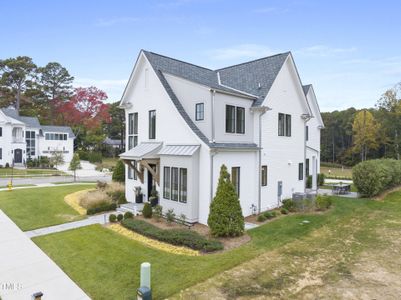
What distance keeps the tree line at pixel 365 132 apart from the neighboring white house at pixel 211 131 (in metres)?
46.8

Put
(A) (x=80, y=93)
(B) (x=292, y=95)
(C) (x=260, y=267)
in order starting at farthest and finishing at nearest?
(A) (x=80, y=93)
(B) (x=292, y=95)
(C) (x=260, y=267)

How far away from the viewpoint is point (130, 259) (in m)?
9.08

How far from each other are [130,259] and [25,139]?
48.5 m

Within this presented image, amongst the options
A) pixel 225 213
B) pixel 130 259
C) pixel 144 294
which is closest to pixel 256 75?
pixel 225 213

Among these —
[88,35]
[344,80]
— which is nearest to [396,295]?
[88,35]

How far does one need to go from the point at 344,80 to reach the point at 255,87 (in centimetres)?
1908

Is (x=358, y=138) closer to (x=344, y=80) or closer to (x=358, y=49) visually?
(x=344, y=80)

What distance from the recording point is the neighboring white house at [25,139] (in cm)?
4362

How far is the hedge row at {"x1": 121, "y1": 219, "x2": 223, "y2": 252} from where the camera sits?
9.85 m

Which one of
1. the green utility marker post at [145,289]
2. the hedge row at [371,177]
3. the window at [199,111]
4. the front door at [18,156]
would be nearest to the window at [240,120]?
the window at [199,111]

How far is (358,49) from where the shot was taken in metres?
21.5

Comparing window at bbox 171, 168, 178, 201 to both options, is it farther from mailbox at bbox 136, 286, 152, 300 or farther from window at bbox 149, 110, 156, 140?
mailbox at bbox 136, 286, 152, 300

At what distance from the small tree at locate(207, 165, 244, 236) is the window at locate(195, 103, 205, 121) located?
3844 mm

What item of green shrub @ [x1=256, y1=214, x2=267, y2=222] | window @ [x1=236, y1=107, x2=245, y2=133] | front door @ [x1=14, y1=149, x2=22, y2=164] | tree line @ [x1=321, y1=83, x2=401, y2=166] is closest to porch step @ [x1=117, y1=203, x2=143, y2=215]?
green shrub @ [x1=256, y1=214, x2=267, y2=222]
